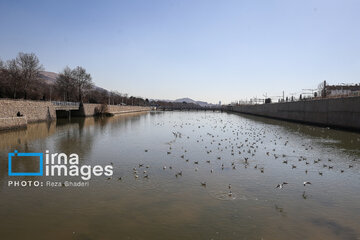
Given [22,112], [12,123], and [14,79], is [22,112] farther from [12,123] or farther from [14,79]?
[14,79]

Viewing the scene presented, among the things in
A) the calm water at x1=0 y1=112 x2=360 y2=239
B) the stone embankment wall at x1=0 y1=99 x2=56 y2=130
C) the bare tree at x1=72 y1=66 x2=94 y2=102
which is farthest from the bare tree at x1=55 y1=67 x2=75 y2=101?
the calm water at x1=0 y1=112 x2=360 y2=239

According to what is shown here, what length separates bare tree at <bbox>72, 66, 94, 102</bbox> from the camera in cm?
8629

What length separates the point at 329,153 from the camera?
17.5 m

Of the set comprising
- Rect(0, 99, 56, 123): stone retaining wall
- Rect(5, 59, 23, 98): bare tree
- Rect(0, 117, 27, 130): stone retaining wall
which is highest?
Rect(5, 59, 23, 98): bare tree

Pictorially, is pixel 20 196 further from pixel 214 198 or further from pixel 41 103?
pixel 41 103

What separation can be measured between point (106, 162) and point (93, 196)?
16.9 feet

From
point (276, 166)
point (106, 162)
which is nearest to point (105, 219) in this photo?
point (106, 162)

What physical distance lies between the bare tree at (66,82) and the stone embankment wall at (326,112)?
61.0 metres

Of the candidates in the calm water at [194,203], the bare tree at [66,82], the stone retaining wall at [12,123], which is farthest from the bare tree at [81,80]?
the calm water at [194,203]

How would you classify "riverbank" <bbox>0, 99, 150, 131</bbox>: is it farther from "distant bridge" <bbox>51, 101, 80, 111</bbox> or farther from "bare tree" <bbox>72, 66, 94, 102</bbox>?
"bare tree" <bbox>72, 66, 94, 102</bbox>

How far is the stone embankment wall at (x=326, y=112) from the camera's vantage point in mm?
30109

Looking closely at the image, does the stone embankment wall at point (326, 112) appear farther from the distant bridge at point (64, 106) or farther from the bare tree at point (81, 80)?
the bare tree at point (81, 80)

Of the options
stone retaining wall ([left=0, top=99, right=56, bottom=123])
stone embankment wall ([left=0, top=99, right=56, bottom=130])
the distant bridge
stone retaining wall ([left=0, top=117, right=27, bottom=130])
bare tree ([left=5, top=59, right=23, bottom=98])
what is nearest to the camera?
stone retaining wall ([left=0, top=117, right=27, bottom=130])

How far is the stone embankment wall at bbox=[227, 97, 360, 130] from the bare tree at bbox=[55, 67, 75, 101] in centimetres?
6104
